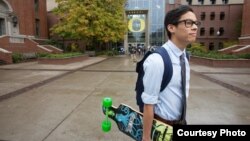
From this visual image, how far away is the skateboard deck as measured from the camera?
6.36ft

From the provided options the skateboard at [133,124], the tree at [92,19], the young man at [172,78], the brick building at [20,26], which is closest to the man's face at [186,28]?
the young man at [172,78]

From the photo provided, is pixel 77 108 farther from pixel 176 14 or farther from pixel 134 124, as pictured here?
pixel 176 14

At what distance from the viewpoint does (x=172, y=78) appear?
1.92 metres

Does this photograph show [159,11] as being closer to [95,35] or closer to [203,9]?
[203,9]

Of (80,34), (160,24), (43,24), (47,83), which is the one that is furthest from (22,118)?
(160,24)

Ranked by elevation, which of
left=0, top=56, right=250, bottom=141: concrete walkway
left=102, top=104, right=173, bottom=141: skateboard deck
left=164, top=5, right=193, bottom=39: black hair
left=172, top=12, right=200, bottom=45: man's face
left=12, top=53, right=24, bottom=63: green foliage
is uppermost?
left=164, top=5, right=193, bottom=39: black hair

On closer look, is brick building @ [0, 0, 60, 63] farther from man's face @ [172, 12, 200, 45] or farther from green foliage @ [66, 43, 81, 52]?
man's face @ [172, 12, 200, 45]

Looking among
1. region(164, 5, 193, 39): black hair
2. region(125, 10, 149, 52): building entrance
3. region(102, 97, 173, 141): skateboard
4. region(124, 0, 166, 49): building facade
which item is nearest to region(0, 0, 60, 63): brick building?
region(102, 97, 173, 141): skateboard

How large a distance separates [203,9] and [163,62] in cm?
5313

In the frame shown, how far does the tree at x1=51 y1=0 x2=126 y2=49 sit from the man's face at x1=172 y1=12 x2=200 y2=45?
1101 inches

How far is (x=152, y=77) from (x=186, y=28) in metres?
0.52

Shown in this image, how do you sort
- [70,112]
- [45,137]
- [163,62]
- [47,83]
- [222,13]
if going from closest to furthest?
1. [163,62]
2. [45,137]
3. [70,112]
4. [47,83]
5. [222,13]

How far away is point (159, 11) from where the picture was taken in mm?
52438

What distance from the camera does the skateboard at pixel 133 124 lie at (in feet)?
6.36
